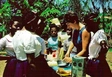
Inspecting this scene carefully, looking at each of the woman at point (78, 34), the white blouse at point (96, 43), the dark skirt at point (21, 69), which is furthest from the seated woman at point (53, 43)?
the dark skirt at point (21, 69)

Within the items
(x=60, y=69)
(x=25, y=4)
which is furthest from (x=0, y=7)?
(x=60, y=69)

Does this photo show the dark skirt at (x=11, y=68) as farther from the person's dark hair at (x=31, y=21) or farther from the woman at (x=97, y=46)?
the woman at (x=97, y=46)

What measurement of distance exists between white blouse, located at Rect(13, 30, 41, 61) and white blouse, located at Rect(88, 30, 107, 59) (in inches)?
48.0

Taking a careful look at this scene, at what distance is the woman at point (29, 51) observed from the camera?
13.0 feet

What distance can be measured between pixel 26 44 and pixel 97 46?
148 centimetres

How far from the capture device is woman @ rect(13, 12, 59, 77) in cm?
396

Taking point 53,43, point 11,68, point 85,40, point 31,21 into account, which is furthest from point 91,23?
point 53,43

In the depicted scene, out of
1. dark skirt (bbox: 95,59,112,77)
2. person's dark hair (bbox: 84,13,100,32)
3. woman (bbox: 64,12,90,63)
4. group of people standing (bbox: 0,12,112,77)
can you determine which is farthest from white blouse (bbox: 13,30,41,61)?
dark skirt (bbox: 95,59,112,77)

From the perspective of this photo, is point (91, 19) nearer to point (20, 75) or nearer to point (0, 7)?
point (20, 75)

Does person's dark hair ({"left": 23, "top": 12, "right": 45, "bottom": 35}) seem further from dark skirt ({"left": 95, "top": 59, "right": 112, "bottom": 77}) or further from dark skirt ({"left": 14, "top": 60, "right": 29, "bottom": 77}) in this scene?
dark skirt ({"left": 95, "top": 59, "right": 112, "bottom": 77})

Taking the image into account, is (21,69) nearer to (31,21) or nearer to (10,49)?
(31,21)

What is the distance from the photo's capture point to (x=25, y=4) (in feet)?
59.3

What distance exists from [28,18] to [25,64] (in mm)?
562

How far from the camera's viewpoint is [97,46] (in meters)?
5.08
